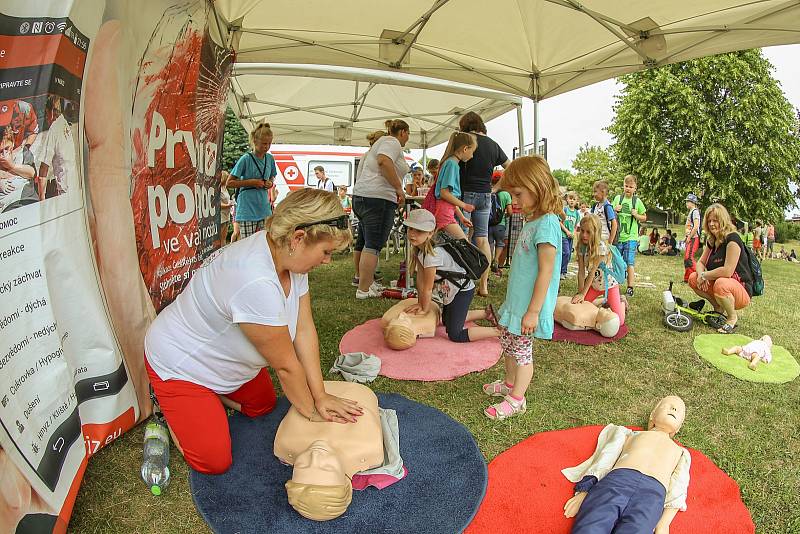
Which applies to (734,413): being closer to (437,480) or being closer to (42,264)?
(437,480)

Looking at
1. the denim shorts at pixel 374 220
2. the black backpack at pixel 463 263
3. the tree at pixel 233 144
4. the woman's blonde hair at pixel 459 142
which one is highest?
the tree at pixel 233 144

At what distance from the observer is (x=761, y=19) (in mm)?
3738

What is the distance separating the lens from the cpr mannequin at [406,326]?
12.1 ft

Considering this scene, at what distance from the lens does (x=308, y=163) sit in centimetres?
1677

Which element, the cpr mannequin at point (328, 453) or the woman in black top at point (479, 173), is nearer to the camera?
the cpr mannequin at point (328, 453)

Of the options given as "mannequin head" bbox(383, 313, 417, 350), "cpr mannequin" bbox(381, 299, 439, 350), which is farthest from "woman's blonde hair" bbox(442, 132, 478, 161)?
"mannequin head" bbox(383, 313, 417, 350)

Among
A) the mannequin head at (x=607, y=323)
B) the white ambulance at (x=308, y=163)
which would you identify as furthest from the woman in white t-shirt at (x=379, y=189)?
the white ambulance at (x=308, y=163)

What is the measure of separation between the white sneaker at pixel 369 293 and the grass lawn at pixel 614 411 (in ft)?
1.09

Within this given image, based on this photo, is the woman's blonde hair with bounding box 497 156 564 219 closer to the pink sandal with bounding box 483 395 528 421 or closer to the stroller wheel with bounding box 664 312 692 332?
the pink sandal with bounding box 483 395 528 421

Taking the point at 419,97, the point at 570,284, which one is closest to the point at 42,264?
the point at 570,284

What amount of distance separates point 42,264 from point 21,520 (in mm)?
874

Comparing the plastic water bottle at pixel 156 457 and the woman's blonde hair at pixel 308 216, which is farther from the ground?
the woman's blonde hair at pixel 308 216

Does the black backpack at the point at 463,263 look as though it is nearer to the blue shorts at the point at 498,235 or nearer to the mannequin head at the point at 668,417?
the mannequin head at the point at 668,417

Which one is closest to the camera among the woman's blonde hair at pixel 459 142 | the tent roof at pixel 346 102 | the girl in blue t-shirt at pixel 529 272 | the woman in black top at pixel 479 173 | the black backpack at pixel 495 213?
the girl in blue t-shirt at pixel 529 272
